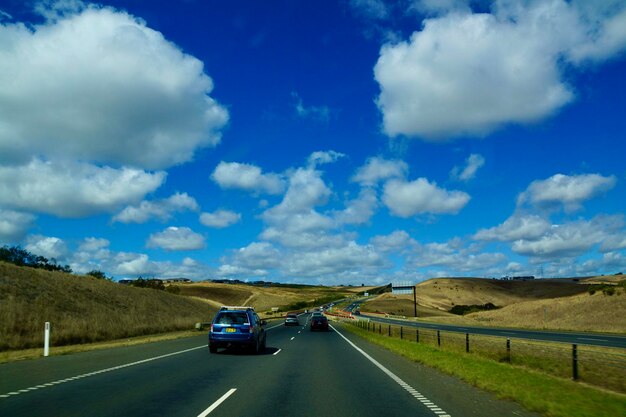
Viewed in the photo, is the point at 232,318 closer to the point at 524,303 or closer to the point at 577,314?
the point at 577,314

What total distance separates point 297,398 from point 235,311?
1150 centimetres

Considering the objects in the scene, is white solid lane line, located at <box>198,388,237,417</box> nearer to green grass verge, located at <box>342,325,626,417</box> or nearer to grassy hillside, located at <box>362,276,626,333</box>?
green grass verge, located at <box>342,325,626,417</box>

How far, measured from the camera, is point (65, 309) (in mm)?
39188

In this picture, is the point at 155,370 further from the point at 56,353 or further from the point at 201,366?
the point at 56,353

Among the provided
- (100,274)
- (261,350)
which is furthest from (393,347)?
(100,274)

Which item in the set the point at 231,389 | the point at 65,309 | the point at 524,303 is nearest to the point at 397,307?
the point at 524,303

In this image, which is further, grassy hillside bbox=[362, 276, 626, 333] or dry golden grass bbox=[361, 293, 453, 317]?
dry golden grass bbox=[361, 293, 453, 317]

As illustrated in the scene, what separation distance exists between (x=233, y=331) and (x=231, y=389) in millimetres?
9417

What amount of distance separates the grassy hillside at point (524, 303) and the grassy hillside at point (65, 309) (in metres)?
43.7

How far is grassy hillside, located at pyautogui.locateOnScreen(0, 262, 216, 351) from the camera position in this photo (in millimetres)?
27713

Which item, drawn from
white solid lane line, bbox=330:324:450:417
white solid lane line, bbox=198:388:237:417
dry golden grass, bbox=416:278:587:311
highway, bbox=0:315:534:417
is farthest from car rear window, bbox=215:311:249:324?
dry golden grass, bbox=416:278:587:311

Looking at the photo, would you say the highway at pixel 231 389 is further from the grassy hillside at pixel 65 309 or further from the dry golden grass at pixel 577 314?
the dry golden grass at pixel 577 314

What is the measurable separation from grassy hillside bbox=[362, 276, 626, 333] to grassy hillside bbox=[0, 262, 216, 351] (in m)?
43.7

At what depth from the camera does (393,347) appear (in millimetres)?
24391
